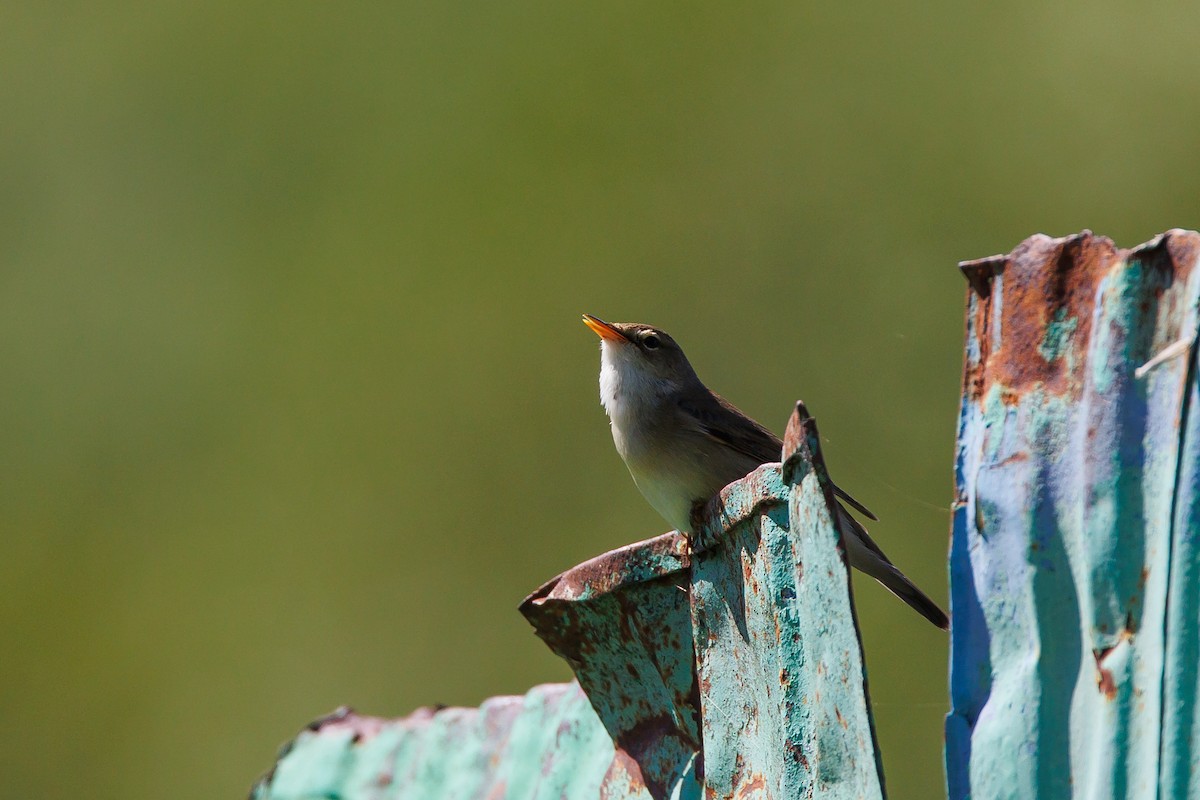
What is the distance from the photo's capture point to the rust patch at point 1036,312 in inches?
88.9

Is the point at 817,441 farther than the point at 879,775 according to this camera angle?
Yes

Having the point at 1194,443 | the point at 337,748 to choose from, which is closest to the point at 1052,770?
the point at 1194,443

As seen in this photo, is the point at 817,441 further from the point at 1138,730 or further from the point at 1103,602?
the point at 1138,730

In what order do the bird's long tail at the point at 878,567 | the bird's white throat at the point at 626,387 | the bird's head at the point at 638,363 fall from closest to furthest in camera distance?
the bird's long tail at the point at 878,567 → the bird's white throat at the point at 626,387 → the bird's head at the point at 638,363

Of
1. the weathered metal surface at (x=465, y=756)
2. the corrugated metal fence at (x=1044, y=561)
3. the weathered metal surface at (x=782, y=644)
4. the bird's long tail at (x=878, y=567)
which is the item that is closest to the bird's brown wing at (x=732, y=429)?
the bird's long tail at (x=878, y=567)

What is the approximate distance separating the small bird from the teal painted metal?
1.17 meters

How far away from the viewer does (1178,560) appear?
203 centimetres

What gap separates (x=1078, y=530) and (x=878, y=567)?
8.74 ft

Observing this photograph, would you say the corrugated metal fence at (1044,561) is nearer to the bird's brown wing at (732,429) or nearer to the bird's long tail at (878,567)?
the bird's long tail at (878,567)

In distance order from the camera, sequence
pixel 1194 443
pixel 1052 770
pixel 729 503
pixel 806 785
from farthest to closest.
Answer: pixel 729 503 < pixel 806 785 < pixel 1052 770 < pixel 1194 443

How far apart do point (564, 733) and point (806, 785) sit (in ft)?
5.59

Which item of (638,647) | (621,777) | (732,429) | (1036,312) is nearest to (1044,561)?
(1036,312)

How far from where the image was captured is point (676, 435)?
5.53m

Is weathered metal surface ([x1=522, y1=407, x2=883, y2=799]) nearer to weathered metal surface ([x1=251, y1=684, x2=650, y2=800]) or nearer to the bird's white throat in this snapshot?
weathered metal surface ([x1=251, y1=684, x2=650, y2=800])
